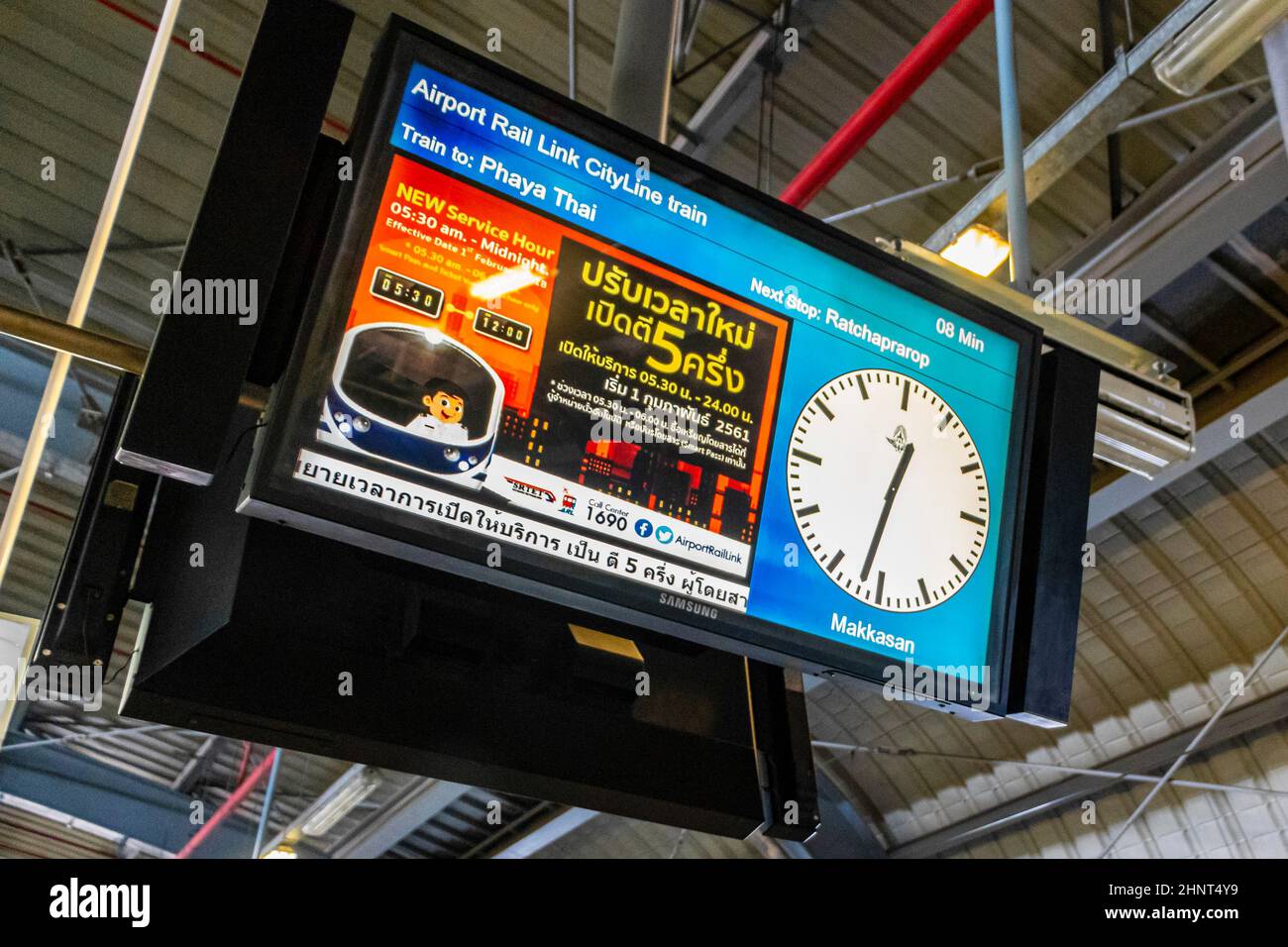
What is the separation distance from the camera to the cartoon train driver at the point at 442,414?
99.2 inches

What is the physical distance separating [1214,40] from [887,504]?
4.49 feet

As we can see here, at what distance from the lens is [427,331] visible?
8.44 feet

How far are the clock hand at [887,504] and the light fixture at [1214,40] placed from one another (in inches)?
45.5

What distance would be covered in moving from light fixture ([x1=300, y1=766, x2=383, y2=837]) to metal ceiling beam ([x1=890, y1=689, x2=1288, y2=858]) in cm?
552

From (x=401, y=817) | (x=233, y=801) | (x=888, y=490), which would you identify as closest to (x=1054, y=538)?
(x=888, y=490)

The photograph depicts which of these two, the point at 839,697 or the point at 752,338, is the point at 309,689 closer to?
the point at 752,338

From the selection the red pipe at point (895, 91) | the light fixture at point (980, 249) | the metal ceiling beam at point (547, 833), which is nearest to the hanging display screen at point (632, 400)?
the light fixture at point (980, 249)

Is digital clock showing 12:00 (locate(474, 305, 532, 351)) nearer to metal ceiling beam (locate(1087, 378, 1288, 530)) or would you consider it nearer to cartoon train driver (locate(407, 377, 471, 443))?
cartoon train driver (locate(407, 377, 471, 443))

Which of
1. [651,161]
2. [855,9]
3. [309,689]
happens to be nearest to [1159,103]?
[855,9]

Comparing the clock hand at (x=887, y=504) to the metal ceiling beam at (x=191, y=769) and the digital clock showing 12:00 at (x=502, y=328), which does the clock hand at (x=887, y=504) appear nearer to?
the digital clock showing 12:00 at (x=502, y=328)

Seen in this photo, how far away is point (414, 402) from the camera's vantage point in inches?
99.7

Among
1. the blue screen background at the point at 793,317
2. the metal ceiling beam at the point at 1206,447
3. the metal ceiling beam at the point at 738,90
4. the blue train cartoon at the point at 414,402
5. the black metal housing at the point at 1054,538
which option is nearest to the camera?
the blue train cartoon at the point at 414,402

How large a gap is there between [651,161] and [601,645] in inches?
45.9

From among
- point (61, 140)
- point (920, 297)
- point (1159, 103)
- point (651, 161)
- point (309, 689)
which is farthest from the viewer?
point (61, 140)
